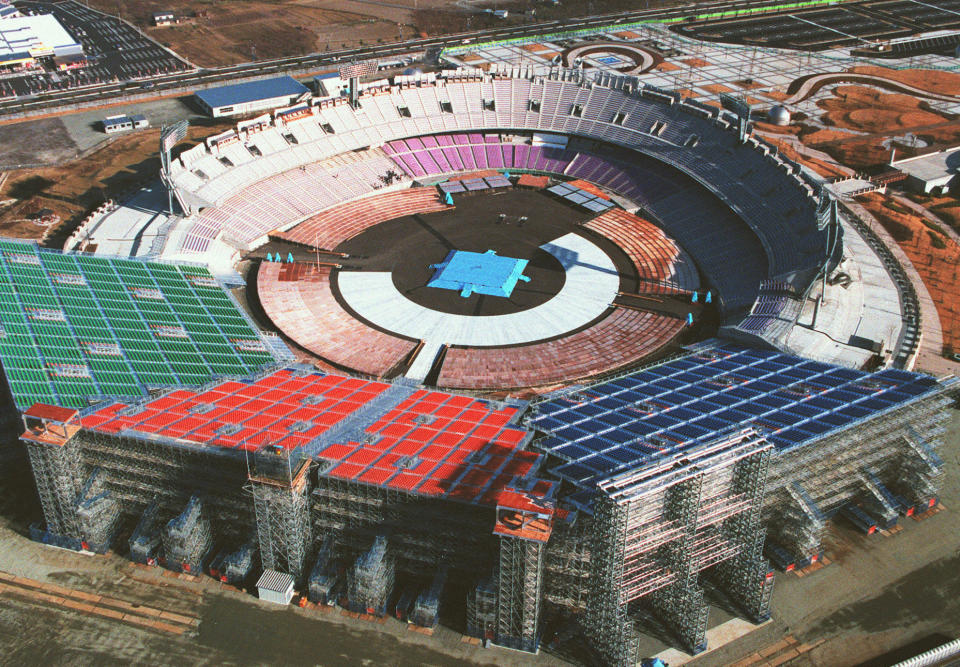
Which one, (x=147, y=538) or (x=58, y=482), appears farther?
(x=58, y=482)

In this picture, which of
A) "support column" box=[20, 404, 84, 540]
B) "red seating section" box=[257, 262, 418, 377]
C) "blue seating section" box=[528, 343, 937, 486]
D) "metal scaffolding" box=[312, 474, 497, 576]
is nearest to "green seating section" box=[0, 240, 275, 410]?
"support column" box=[20, 404, 84, 540]

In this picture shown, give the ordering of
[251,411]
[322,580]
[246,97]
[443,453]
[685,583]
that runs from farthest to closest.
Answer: [246,97], [251,411], [443,453], [322,580], [685,583]

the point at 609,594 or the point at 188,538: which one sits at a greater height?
the point at 609,594

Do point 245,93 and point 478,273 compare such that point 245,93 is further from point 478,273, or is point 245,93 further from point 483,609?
point 483,609

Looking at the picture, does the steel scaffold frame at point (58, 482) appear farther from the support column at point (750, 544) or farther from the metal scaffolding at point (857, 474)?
the metal scaffolding at point (857, 474)

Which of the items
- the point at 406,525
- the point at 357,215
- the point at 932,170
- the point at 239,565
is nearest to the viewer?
the point at 406,525

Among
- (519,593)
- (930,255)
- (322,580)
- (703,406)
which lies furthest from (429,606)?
(930,255)

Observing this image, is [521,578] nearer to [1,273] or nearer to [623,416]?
[623,416]
